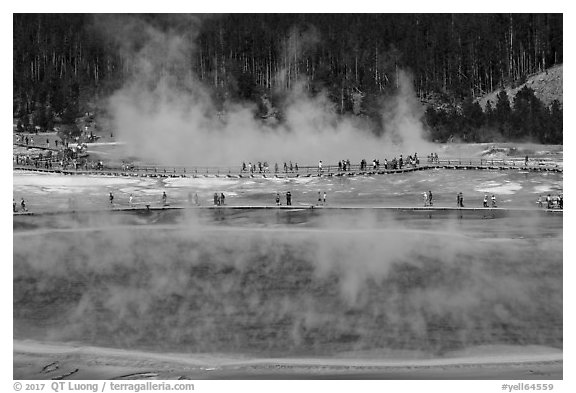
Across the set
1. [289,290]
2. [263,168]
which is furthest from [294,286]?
[263,168]

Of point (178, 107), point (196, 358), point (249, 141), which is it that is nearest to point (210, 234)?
point (196, 358)

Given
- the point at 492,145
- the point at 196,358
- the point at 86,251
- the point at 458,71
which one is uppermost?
the point at 458,71

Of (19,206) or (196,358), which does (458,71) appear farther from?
(196,358)

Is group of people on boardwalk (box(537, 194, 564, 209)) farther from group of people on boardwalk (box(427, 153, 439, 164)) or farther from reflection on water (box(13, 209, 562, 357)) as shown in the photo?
group of people on boardwalk (box(427, 153, 439, 164))

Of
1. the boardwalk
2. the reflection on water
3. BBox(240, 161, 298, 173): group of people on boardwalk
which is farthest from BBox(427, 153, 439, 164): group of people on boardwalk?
the reflection on water

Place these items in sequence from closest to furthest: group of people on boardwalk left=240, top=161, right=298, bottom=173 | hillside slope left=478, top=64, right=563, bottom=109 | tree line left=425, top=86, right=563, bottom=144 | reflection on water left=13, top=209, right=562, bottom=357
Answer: reflection on water left=13, top=209, right=562, bottom=357 → group of people on boardwalk left=240, top=161, right=298, bottom=173 → tree line left=425, top=86, right=563, bottom=144 → hillside slope left=478, top=64, right=563, bottom=109

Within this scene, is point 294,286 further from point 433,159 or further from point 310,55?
point 310,55

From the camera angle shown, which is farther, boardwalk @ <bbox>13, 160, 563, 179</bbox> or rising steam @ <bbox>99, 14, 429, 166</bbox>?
rising steam @ <bbox>99, 14, 429, 166</bbox>

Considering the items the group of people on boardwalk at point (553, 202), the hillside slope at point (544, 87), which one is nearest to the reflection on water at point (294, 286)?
the group of people on boardwalk at point (553, 202)
